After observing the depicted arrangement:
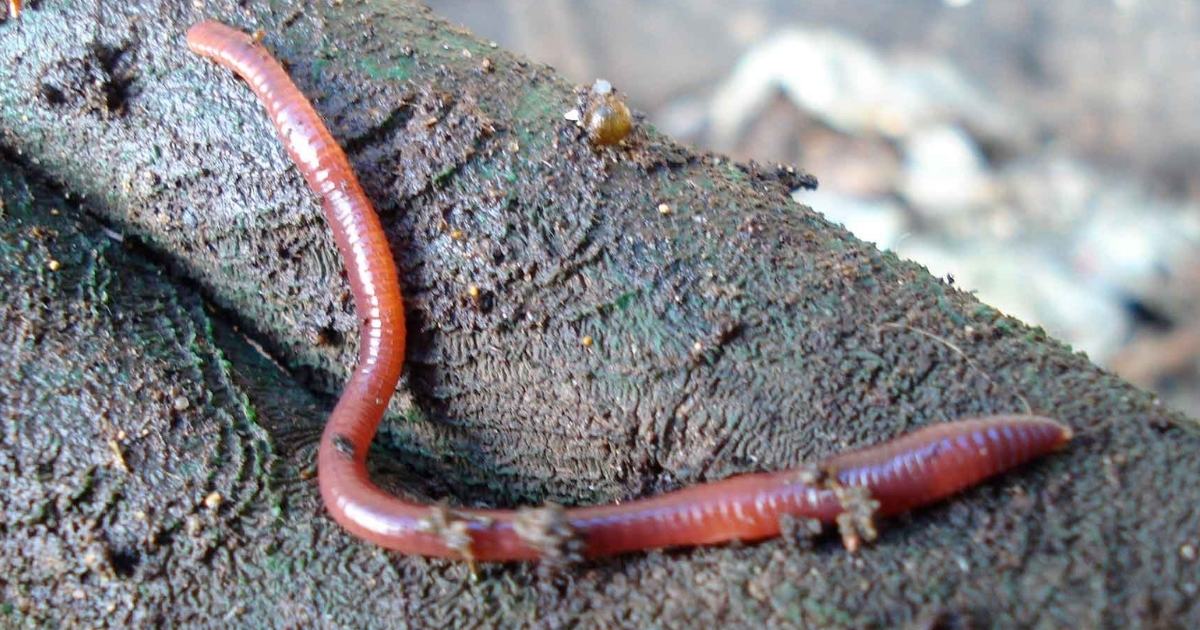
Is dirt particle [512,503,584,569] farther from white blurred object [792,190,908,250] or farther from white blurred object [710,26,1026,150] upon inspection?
white blurred object [710,26,1026,150]

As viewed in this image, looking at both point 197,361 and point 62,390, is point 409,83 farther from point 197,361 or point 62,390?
point 62,390

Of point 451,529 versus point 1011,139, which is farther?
point 1011,139

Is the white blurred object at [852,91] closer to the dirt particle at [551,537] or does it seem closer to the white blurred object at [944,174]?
the white blurred object at [944,174]

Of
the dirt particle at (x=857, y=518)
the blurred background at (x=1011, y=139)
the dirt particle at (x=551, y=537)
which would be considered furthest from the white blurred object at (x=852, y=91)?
the dirt particle at (x=551, y=537)

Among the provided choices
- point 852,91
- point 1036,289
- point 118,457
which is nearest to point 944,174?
point 852,91

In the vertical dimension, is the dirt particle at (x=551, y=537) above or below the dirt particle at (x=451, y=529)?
above

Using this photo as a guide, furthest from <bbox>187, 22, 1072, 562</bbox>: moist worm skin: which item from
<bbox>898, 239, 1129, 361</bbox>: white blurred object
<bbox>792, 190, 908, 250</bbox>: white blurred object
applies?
<bbox>792, 190, 908, 250</bbox>: white blurred object

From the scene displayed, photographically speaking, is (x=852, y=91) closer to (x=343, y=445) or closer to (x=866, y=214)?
(x=866, y=214)
